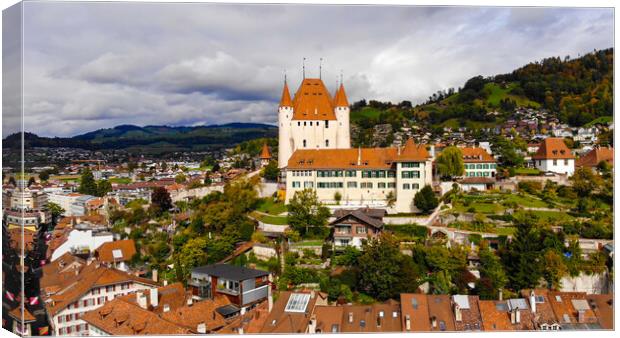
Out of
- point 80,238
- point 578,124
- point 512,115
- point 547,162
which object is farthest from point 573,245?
point 512,115

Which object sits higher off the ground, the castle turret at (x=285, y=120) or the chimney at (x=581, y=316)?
the castle turret at (x=285, y=120)

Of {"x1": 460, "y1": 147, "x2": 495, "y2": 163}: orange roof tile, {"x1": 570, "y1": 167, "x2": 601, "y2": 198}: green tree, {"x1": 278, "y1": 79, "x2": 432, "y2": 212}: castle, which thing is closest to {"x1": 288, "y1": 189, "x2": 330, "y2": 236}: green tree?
{"x1": 278, "y1": 79, "x2": 432, "y2": 212}: castle

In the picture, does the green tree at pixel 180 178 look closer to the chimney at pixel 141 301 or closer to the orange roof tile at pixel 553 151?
the chimney at pixel 141 301

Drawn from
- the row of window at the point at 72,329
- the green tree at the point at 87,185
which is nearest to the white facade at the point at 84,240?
the row of window at the point at 72,329

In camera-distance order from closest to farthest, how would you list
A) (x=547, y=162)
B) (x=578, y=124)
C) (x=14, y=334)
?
(x=14, y=334) < (x=547, y=162) < (x=578, y=124)

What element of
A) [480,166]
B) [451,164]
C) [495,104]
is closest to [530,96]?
[495,104]

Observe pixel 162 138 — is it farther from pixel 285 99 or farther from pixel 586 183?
pixel 586 183

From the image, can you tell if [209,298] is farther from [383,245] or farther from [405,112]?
[405,112]

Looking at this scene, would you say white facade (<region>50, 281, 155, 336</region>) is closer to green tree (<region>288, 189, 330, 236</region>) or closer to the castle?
green tree (<region>288, 189, 330, 236</region>)
